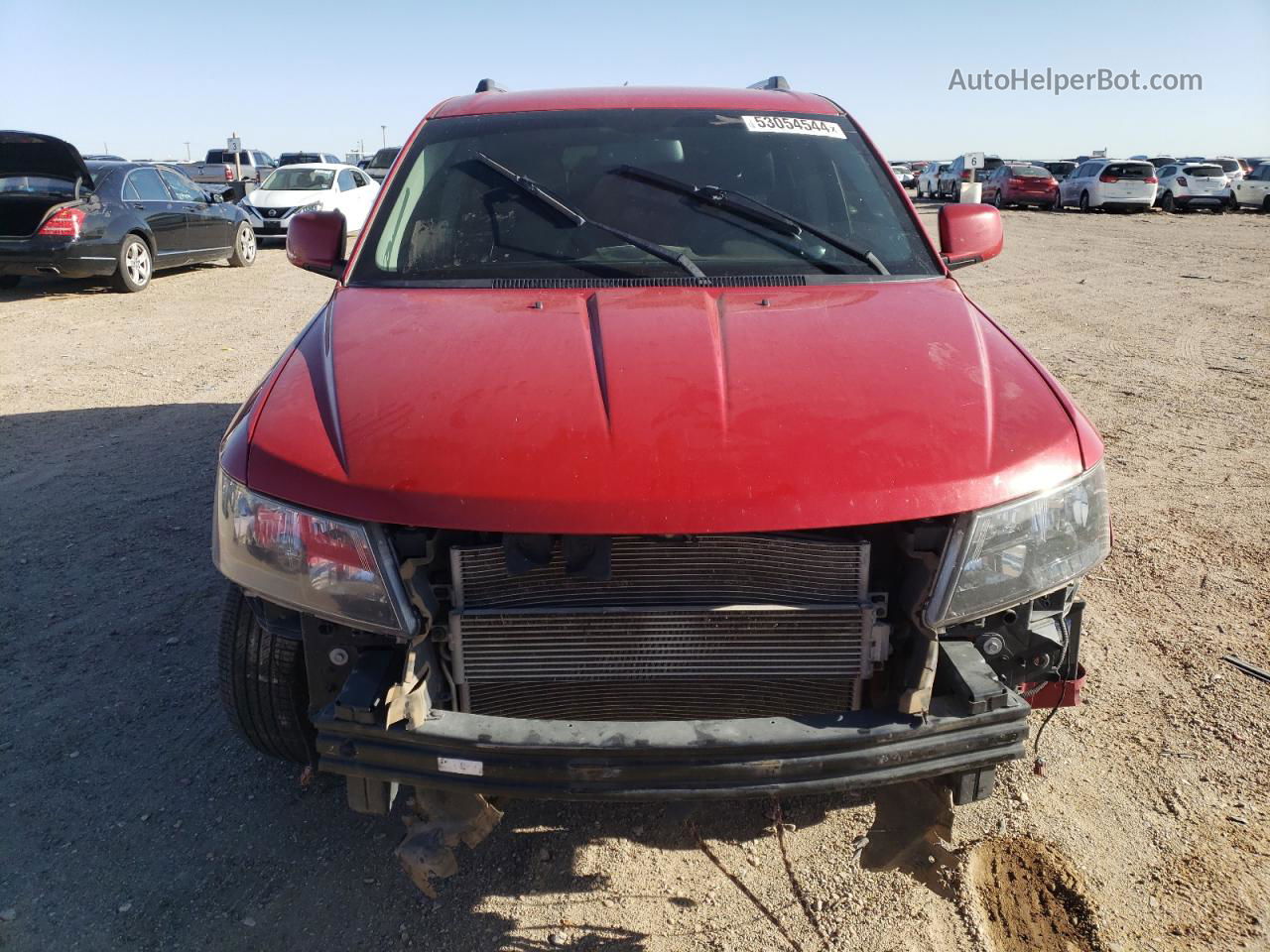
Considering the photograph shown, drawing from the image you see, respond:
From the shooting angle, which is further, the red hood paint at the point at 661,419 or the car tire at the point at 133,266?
the car tire at the point at 133,266

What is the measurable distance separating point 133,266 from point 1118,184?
26470 mm

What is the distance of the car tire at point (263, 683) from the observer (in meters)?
2.52

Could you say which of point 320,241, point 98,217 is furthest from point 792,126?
point 98,217

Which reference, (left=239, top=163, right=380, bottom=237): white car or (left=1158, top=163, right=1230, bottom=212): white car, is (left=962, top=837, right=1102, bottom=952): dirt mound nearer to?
(left=239, top=163, right=380, bottom=237): white car

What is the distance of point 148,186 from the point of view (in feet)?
41.9

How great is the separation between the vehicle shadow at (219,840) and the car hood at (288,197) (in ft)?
54.4

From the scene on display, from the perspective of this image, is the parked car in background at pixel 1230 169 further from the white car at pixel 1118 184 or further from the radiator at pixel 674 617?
the radiator at pixel 674 617

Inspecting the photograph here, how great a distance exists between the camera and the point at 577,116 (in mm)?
3486

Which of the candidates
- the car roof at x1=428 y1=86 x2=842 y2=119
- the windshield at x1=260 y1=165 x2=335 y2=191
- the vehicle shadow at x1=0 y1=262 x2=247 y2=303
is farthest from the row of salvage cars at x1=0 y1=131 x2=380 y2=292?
the car roof at x1=428 y1=86 x2=842 y2=119

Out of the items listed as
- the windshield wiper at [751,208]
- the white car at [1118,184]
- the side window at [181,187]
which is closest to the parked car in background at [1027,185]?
the white car at [1118,184]

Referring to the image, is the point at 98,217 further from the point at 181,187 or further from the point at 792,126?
the point at 792,126

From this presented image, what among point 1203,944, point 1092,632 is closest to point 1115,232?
point 1092,632

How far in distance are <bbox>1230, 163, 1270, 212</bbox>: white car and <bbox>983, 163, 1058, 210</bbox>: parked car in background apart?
16.4 ft

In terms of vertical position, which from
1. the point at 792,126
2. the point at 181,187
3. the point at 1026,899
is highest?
the point at 181,187
